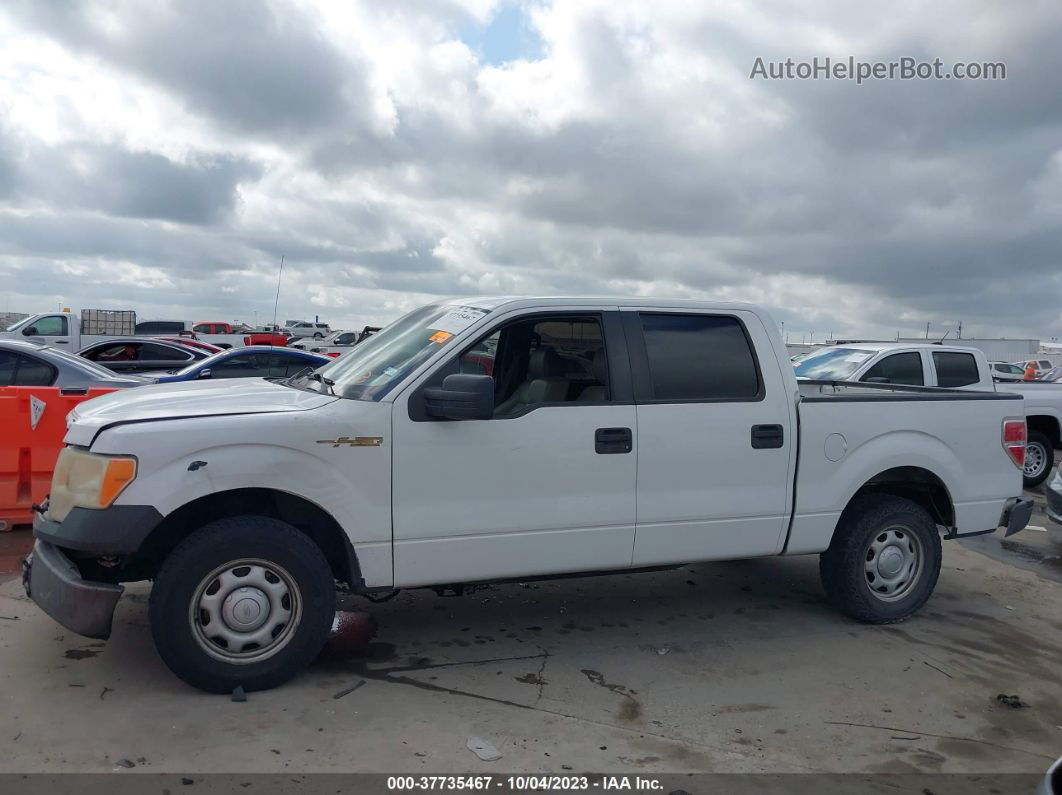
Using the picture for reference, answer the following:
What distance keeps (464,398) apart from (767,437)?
1954 millimetres

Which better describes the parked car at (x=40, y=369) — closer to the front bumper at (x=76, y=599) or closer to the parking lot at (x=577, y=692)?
the parking lot at (x=577, y=692)

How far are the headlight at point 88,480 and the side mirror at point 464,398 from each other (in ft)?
4.72

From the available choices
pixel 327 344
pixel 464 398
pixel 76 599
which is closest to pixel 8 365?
pixel 76 599

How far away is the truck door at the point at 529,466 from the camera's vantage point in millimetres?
4516

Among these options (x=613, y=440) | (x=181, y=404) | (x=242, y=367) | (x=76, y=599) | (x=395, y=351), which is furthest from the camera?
(x=242, y=367)

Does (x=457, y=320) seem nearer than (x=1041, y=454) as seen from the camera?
Yes

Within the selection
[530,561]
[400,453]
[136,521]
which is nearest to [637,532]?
[530,561]

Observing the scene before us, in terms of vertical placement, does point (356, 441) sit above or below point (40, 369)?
below

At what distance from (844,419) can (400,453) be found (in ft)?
9.07

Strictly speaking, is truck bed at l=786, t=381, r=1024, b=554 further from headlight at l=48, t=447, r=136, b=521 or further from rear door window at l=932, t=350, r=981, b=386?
rear door window at l=932, t=350, r=981, b=386

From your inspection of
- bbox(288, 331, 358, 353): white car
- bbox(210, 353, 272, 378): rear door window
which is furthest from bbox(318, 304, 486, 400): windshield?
bbox(288, 331, 358, 353): white car

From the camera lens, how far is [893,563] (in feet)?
18.9

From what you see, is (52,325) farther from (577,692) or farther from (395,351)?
(577,692)

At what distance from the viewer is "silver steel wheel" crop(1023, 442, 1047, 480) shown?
1207cm
